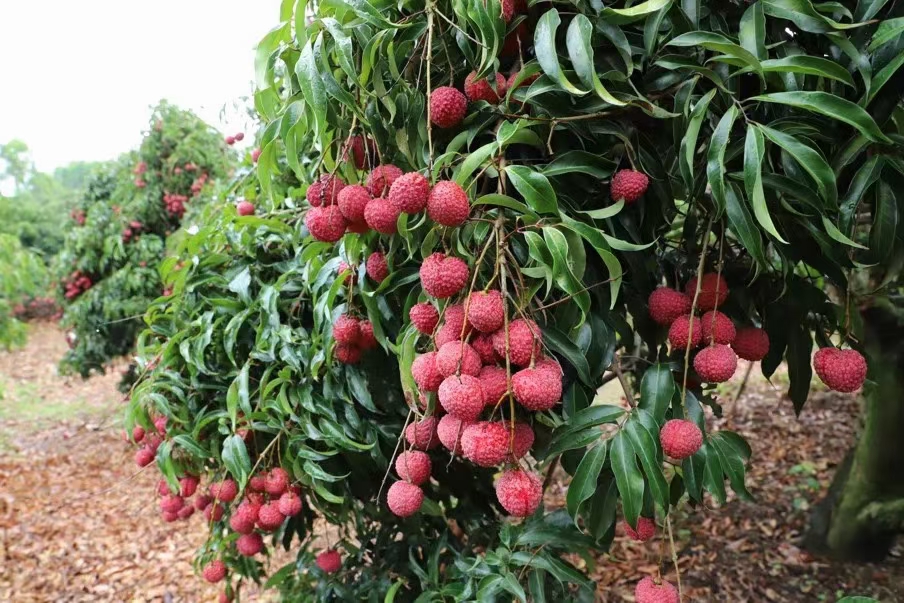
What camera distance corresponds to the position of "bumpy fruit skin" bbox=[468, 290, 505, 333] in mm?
727

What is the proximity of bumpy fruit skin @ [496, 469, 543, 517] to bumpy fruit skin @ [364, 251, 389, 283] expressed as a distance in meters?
0.44

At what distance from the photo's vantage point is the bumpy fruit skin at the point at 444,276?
0.75 metres

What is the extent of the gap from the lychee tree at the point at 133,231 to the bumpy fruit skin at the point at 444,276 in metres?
4.22

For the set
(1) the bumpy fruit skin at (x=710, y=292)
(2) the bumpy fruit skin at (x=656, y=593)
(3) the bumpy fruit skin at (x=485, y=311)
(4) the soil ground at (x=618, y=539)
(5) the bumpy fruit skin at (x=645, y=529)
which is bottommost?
(4) the soil ground at (x=618, y=539)

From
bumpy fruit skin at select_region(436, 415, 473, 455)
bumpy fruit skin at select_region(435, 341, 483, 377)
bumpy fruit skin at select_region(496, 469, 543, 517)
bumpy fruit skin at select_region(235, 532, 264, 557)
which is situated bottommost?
bumpy fruit skin at select_region(235, 532, 264, 557)

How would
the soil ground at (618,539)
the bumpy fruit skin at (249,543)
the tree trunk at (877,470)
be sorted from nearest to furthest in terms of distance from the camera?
the bumpy fruit skin at (249,543) < the tree trunk at (877,470) < the soil ground at (618,539)

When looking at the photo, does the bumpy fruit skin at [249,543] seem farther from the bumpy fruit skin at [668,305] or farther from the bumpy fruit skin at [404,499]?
the bumpy fruit skin at [668,305]

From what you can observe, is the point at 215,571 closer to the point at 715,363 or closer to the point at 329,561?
the point at 329,561

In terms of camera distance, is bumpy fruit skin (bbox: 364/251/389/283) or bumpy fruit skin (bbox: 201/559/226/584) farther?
bumpy fruit skin (bbox: 201/559/226/584)

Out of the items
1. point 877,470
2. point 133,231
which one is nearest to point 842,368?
point 877,470

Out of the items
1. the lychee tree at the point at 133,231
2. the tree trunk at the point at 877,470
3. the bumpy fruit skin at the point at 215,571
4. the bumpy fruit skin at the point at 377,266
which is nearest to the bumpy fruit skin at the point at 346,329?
the bumpy fruit skin at the point at 377,266

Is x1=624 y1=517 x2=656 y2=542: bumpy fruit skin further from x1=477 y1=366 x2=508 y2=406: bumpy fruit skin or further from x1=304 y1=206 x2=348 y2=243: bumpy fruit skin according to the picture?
x1=304 y1=206 x2=348 y2=243: bumpy fruit skin

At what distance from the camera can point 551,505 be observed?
141 inches

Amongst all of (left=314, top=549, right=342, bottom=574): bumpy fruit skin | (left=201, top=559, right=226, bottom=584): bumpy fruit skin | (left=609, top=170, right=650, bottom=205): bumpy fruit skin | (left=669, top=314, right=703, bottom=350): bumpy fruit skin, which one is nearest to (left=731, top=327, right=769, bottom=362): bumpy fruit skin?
(left=669, top=314, right=703, bottom=350): bumpy fruit skin
